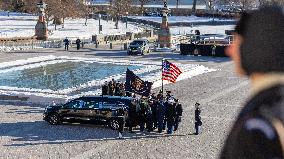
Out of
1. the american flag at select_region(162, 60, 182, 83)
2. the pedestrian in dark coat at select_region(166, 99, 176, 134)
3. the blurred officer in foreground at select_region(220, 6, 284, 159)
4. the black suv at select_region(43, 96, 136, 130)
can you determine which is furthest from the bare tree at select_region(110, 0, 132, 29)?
the blurred officer in foreground at select_region(220, 6, 284, 159)

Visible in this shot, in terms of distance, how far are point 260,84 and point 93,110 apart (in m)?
16.3

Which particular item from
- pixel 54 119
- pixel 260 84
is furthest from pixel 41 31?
pixel 260 84

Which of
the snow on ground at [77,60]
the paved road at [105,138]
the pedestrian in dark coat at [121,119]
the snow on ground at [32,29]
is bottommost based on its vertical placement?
the paved road at [105,138]

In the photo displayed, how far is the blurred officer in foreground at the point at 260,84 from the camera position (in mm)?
1395

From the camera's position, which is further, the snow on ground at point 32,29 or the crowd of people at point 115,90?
the snow on ground at point 32,29

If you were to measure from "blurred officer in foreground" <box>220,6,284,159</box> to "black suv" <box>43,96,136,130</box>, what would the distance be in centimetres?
1547

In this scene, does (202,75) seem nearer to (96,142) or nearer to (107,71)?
(107,71)

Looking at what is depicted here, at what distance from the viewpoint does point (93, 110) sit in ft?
58.0

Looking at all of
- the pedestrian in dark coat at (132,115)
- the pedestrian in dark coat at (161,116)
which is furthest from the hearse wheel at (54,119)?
the pedestrian in dark coat at (161,116)

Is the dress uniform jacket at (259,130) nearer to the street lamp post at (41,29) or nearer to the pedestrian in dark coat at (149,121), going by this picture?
the pedestrian in dark coat at (149,121)

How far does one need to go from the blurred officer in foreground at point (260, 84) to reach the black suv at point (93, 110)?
15.5 metres

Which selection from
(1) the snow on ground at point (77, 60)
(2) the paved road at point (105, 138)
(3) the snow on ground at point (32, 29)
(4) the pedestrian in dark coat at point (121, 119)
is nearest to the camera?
(2) the paved road at point (105, 138)

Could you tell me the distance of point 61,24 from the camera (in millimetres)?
76938

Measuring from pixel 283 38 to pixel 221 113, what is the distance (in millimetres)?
18648
